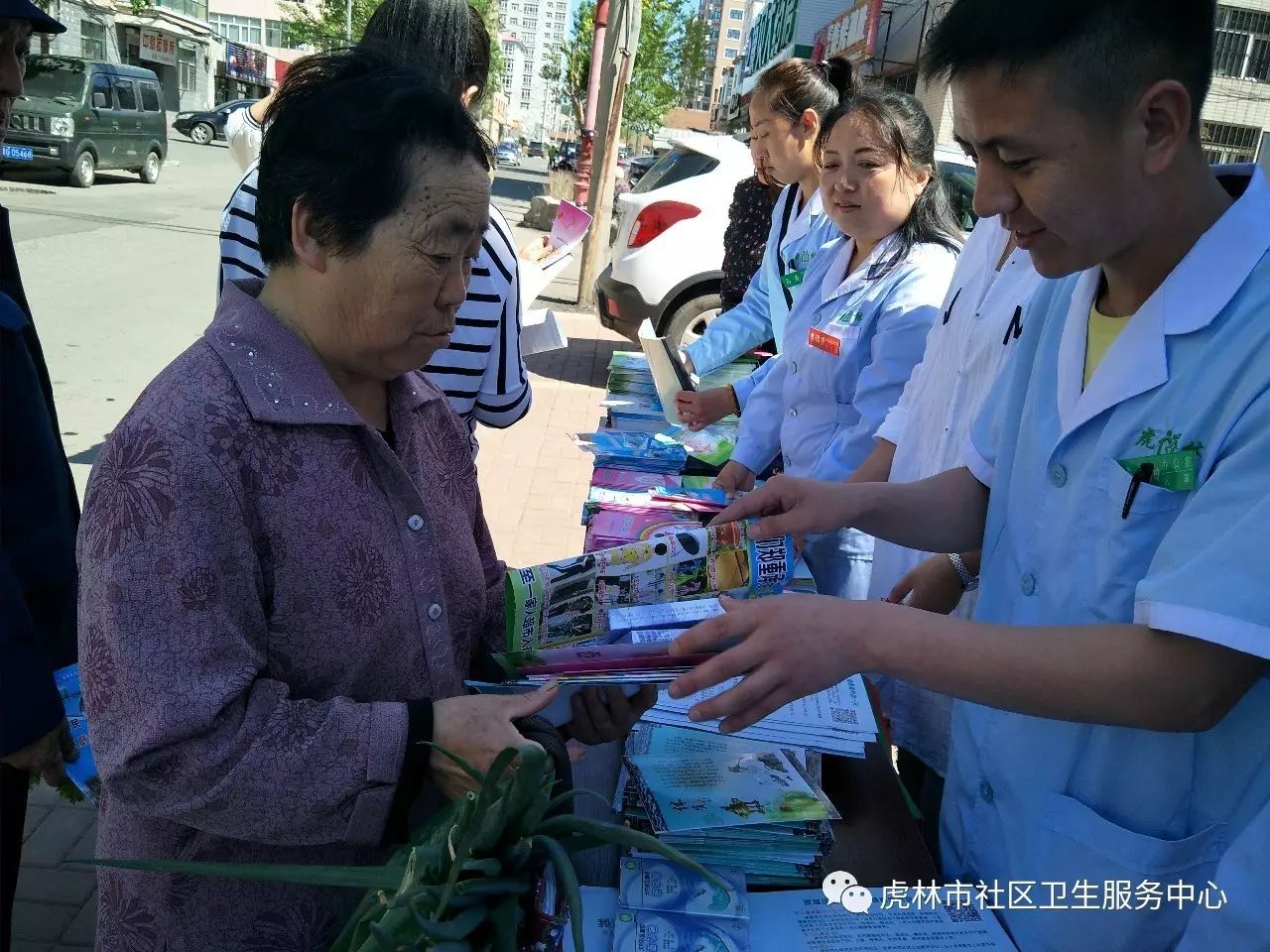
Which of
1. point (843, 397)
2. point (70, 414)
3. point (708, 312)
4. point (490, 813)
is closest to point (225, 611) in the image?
point (490, 813)

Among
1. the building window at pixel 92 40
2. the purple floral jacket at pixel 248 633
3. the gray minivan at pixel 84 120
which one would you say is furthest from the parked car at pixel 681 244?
the building window at pixel 92 40

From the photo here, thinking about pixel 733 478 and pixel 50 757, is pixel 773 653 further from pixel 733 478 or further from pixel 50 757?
pixel 733 478

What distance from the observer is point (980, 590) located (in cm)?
156

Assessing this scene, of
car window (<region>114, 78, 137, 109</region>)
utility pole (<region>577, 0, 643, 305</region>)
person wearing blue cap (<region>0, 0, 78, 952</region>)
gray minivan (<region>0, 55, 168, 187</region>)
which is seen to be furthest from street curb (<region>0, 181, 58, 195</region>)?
person wearing blue cap (<region>0, 0, 78, 952</region>)

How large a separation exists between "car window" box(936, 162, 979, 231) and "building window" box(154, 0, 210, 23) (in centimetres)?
4741

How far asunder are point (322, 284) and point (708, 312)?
638cm

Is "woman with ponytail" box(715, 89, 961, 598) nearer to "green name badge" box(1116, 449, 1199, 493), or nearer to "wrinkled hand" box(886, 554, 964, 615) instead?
"wrinkled hand" box(886, 554, 964, 615)

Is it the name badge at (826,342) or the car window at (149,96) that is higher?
the car window at (149,96)

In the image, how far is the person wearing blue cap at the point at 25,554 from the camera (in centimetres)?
166

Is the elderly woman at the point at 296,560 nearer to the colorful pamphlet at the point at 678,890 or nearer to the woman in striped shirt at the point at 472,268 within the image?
the colorful pamphlet at the point at 678,890

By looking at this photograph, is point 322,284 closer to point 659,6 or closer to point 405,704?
point 405,704

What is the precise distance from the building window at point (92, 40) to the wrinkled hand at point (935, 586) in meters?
41.8

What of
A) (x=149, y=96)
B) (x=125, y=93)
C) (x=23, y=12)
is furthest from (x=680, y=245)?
(x=149, y=96)

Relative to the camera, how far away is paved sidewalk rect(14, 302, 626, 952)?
2.54 m
